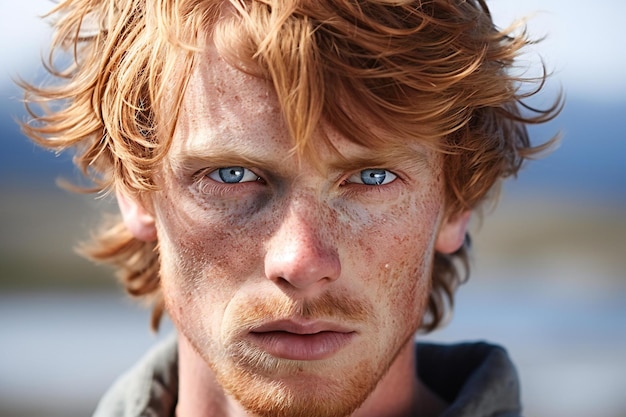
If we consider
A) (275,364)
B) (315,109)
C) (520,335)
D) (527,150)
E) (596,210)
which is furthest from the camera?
(596,210)

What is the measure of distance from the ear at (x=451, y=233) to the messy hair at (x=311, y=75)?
3 centimetres

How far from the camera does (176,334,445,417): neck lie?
7.86ft

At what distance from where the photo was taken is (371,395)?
7.77 feet

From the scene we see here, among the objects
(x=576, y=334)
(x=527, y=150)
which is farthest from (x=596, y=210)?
(x=527, y=150)

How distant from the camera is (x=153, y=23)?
220cm

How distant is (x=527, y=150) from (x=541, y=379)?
499cm

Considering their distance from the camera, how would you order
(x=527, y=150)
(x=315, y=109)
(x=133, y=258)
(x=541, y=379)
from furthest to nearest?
(x=541, y=379), (x=133, y=258), (x=527, y=150), (x=315, y=109)

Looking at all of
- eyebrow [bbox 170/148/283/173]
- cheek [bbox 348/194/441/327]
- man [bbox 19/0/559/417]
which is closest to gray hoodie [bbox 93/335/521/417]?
man [bbox 19/0/559/417]

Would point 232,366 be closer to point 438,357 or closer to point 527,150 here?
point 438,357

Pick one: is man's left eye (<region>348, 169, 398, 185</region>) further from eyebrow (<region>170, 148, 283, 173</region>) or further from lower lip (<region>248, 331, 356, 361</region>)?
lower lip (<region>248, 331, 356, 361</region>)

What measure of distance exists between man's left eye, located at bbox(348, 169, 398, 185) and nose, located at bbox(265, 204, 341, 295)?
0.13 meters

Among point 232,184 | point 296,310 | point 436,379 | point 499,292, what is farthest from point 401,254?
point 499,292

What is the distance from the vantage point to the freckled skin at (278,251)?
6.71ft

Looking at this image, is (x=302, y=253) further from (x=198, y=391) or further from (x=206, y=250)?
(x=198, y=391)
